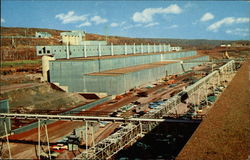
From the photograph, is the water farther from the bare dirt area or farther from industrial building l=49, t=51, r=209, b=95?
industrial building l=49, t=51, r=209, b=95

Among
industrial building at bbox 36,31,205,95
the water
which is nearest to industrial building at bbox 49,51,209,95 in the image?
→ industrial building at bbox 36,31,205,95

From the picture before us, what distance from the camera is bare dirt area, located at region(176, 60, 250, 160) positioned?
4.80m

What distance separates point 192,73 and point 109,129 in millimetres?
45027

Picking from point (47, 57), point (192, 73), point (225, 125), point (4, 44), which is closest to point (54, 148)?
point (225, 125)

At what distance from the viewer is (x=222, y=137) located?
18.3 feet

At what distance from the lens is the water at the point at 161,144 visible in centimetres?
1788

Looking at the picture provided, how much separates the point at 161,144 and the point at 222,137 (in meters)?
14.2

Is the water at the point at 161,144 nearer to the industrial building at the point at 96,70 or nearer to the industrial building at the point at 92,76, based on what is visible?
the industrial building at the point at 92,76

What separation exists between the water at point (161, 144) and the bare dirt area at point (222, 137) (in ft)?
32.5

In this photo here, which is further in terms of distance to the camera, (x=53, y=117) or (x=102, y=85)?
(x=102, y=85)

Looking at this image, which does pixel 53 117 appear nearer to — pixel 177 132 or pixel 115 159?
pixel 115 159

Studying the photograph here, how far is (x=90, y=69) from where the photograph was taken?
4081 centimetres

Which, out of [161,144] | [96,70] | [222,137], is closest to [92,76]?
[96,70]

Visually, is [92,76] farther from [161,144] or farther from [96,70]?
[161,144]
